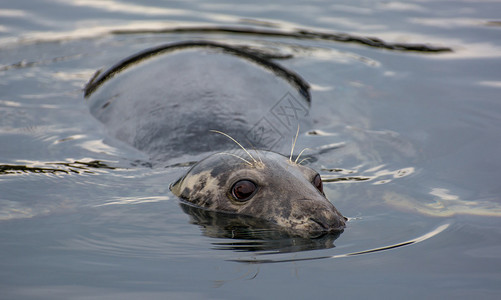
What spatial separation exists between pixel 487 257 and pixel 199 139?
8.10 ft

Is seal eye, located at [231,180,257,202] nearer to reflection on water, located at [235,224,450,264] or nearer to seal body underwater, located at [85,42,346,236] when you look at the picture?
seal body underwater, located at [85,42,346,236]

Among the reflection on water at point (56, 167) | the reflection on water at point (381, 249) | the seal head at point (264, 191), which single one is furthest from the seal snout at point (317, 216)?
the reflection on water at point (56, 167)

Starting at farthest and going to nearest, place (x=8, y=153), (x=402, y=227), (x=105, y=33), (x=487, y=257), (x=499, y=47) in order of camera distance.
A: (x=105, y=33) → (x=499, y=47) → (x=8, y=153) → (x=402, y=227) → (x=487, y=257)

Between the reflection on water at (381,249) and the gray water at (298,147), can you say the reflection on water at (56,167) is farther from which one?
the reflection on water at (381,249)

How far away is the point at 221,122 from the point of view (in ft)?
18.7

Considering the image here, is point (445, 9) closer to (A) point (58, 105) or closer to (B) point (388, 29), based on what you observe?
(B) point (388, 29)

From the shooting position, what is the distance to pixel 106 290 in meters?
3.32

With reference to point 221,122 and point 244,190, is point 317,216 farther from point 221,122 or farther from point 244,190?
point 221,122

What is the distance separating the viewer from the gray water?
350 cm

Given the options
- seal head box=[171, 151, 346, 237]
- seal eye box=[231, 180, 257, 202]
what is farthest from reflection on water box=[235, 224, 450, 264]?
seal eye box=[231, 180, 257, 202]

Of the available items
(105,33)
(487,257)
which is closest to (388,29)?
(105,33)

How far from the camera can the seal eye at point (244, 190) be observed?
173 inches

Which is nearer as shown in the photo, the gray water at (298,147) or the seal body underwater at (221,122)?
the gray water at (298,147)

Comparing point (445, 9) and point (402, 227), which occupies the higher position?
point (445, 9)
